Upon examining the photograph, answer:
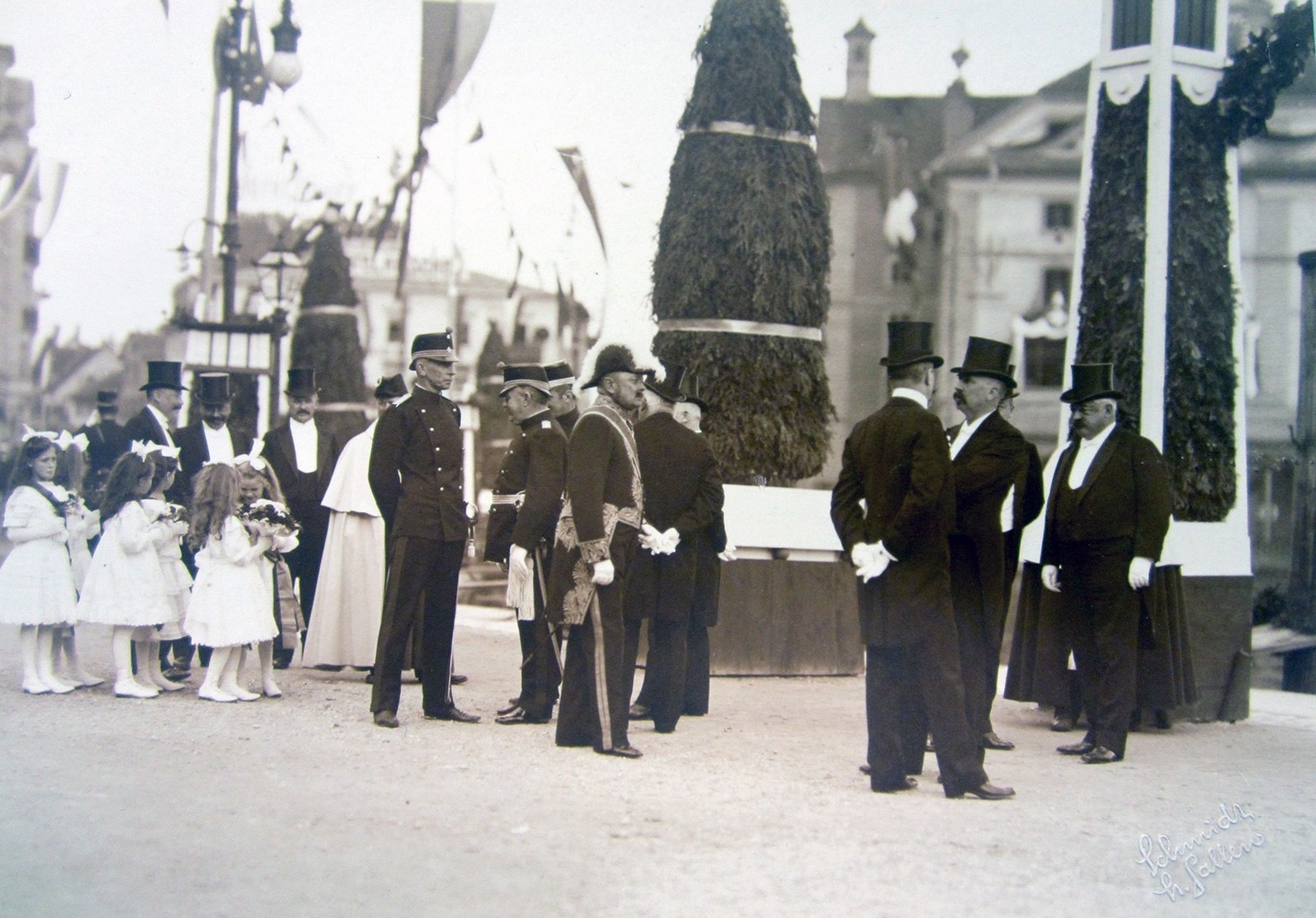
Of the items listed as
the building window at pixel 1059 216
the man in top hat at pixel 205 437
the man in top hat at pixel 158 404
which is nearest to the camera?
the man in top hat at pixel 158 404

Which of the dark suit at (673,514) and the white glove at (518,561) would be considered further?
the dark suit at (673,514)

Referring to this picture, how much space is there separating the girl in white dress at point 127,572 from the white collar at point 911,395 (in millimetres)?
4256

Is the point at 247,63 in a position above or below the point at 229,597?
above

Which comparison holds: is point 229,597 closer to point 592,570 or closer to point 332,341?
point 592,570

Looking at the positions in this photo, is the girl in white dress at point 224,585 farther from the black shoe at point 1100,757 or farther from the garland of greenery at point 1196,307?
the garland of greenery at point 1196,307

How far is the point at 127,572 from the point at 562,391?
8.50ft

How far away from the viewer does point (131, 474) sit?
26.6ft

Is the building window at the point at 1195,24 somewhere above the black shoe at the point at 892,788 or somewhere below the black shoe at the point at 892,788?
above

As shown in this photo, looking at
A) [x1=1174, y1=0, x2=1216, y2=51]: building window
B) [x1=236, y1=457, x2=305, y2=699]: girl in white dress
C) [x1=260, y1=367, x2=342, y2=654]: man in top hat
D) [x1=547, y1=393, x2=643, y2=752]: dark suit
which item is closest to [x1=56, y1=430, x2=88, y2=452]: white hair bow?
[x1=236, y1=457, x2=305, y2=699]: girl in white dress

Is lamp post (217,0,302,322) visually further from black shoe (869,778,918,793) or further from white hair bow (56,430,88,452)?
black shoe (869,778,918,793)

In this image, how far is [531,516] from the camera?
7375 mm

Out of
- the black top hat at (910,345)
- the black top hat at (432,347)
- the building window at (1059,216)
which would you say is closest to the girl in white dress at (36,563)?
the black top hat at (432,347)

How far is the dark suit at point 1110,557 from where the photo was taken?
24.0 feet
